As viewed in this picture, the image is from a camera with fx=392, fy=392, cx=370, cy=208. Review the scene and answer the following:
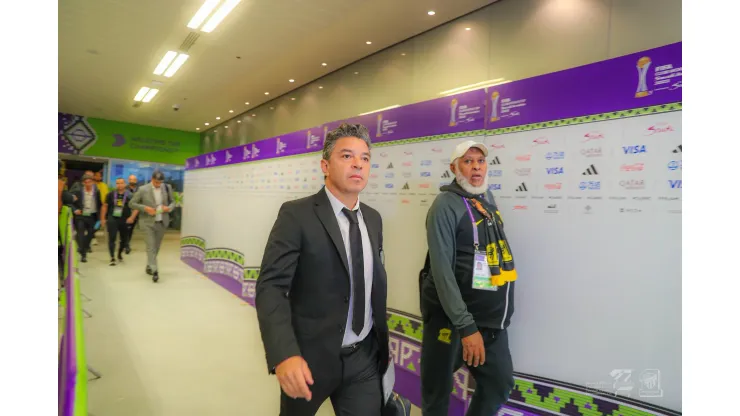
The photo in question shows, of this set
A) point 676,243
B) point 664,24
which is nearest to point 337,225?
point 676,243

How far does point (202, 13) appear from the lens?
4949 mm

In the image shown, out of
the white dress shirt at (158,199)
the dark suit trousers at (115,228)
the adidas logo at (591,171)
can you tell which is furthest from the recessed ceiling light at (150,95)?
the adidas logo at (591,171)

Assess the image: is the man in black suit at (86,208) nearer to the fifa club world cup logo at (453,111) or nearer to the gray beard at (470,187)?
the fifa club world cup logo at (453,111)

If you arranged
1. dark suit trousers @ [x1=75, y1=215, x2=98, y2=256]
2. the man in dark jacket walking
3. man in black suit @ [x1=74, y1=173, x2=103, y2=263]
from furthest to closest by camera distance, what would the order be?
dark suit trousers @ [x1=75, y1=215, x2=98, y2=256]
man in black suit @ [x1=74, y1=173, x2=103, y2=263]
the man in dark jacket walking

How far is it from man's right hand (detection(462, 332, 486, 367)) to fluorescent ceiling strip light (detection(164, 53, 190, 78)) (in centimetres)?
667

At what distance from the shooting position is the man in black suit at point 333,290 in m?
1.50

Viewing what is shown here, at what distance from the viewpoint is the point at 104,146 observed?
13.1m

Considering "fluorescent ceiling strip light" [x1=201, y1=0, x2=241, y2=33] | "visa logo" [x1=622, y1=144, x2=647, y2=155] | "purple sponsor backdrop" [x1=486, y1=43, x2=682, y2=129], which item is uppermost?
"fluorescent ceiling strip light" [x1=201, y1=0, x2=241, y2=33]

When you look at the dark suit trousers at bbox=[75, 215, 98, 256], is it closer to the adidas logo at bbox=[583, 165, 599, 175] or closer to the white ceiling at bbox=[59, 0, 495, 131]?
the white ceiling at bbox=[59, 0, 495, 131]

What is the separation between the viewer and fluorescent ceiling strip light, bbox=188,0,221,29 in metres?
4.69

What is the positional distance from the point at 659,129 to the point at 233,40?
18.3ft

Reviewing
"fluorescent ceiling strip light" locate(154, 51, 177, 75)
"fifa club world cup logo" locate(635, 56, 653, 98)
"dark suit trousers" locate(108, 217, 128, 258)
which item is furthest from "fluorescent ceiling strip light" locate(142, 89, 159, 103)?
"fifa club world cup logo" locate(635, 56, 653, 98)

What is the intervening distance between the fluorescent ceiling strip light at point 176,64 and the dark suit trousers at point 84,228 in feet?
10.3

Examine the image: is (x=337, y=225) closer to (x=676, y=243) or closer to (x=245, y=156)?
(x=676, y=243)
